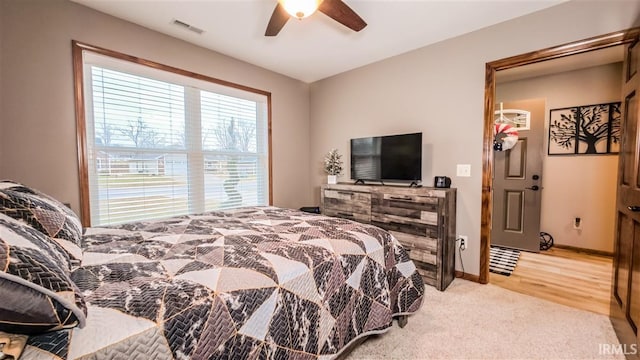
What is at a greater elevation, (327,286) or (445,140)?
(445,140)

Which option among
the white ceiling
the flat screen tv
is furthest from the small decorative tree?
the white ceiling

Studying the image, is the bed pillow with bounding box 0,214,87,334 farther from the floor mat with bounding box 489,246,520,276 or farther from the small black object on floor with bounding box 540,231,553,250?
the small black object on floor with bounding box 540,231,553,250

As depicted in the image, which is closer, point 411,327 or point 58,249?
point 58,249

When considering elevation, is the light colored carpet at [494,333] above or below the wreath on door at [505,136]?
below

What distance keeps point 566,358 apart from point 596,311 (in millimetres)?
878

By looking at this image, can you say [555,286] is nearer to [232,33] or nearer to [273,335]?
[273,335]

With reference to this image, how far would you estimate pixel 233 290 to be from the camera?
0.97m

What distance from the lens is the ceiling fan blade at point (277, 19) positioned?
1.91 metres

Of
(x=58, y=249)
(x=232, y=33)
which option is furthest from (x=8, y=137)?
(x=232, y=33)

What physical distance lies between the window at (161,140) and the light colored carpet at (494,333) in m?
2.42

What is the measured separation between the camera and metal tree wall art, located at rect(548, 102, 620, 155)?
3.31 metres

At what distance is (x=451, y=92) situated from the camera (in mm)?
2791

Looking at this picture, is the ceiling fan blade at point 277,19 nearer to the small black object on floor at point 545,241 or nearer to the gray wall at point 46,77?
the gray wall at point 46,77

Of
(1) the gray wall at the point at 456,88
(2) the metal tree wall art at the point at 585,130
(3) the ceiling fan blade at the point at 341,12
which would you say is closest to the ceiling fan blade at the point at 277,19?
(3) the ceiling fan blade at the point at 341,12
